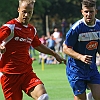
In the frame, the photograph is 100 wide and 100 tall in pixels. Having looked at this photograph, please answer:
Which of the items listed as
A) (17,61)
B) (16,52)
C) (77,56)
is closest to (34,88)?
Answer: (17,61)

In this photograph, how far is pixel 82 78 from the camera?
26.6 feet

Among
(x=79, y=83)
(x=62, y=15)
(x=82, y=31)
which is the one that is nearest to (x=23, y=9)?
(x=82, y=31)

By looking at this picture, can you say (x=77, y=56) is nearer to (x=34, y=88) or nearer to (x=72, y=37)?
(x=72, y=37)

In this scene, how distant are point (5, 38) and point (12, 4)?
3479 centimetres

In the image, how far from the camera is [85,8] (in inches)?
312

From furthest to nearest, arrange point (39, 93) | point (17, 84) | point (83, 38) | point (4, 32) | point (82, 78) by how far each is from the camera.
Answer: point (82, 78) < point (83, 38) < point (17, 84) < point (4, 32) < point (39, 93)

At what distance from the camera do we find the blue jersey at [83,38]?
7.98 metres

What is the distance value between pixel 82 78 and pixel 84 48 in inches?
20.4

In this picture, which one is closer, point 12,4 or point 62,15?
point 12,4

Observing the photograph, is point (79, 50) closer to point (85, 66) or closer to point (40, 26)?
point (85, 66)

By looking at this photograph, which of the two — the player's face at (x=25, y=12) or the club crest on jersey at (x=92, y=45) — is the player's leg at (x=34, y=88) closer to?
the player's face at (x=25, y=12)

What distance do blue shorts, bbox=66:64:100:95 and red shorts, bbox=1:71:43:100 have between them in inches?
31.1

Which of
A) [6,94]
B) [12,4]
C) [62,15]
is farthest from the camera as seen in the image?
[62,15]

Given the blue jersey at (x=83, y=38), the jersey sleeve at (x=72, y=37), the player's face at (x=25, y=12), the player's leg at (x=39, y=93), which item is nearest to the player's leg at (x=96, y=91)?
the blue jersey at (x=83, y=38)
